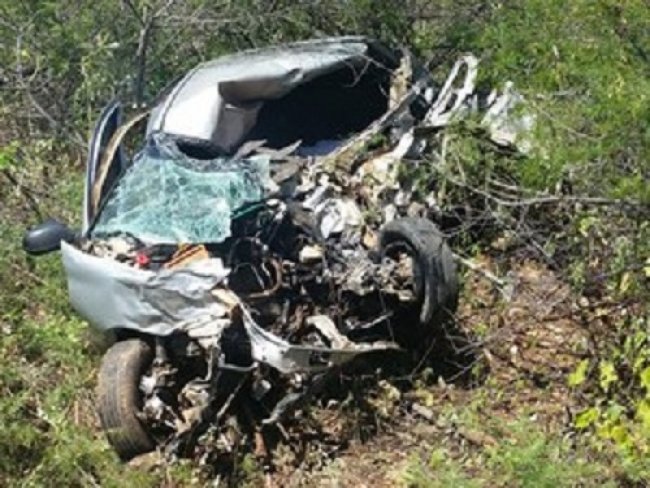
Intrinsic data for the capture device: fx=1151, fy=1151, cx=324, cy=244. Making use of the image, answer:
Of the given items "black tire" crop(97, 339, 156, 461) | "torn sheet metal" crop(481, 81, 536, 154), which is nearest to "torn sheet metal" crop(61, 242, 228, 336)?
"black tire" crop(97, 339, 156, 461)

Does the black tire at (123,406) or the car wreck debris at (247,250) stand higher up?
the car wreck debris at (247,250)

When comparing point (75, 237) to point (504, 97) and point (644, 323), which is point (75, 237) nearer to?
point (504, 97)

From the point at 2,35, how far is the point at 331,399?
5285 millimetres

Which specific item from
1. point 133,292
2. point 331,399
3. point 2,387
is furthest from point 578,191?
point 2,387

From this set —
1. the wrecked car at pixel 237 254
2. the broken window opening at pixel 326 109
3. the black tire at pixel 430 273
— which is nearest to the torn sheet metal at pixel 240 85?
the wrecked car at pixel 237 254

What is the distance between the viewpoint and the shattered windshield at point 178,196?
6406mm

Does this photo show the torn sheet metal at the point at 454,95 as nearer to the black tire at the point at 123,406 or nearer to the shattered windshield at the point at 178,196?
the shattered windshield at the point at 178,196

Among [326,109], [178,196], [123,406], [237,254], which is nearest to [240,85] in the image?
[178,196]

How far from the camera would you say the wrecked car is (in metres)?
6.03

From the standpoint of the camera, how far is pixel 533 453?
17.0ft

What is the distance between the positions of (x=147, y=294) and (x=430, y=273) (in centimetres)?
166

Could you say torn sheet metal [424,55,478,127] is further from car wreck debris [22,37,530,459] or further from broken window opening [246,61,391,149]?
broken window opening [246,61,391,149]

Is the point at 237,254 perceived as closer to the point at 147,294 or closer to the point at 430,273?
the point at 147,294

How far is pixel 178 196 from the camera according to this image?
6.59m
